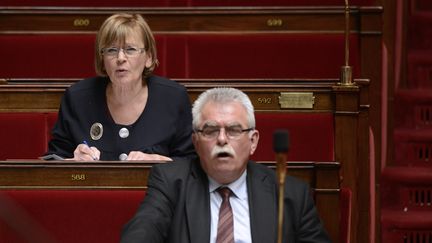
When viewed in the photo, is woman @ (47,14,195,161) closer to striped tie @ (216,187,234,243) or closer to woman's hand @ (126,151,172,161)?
woman's hand @ (126,151,172,161)

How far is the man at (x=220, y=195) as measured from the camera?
27.9 inches

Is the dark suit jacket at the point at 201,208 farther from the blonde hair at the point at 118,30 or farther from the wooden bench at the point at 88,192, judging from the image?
the blonde hair at the point at 118,30

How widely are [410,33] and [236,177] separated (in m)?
0.79

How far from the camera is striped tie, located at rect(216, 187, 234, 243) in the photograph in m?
0.71

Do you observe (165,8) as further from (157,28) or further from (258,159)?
(258,159)

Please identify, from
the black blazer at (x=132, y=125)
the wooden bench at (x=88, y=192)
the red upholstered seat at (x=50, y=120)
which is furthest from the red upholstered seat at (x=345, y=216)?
the red upholstered seat at (x=50, y=120)

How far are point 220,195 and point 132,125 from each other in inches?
9.7

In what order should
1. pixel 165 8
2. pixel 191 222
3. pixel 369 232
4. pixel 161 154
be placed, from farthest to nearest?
pixel 165 8 < pixel 369 232 < pixel 161 154 < pixel 191 222

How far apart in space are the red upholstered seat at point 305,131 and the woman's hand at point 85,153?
0.22 m

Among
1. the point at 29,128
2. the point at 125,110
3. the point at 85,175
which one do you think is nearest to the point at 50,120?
the point at 29,128

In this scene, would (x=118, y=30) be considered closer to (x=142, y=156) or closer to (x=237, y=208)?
(x=142, y=156)

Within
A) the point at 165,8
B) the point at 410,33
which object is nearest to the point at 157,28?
the point at 165,8

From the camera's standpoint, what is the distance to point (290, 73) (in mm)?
1284

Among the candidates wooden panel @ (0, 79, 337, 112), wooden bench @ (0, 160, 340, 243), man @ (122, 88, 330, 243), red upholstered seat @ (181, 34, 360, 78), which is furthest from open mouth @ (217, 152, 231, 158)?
red upholstered seat @ (181, 34, 360, 78)
